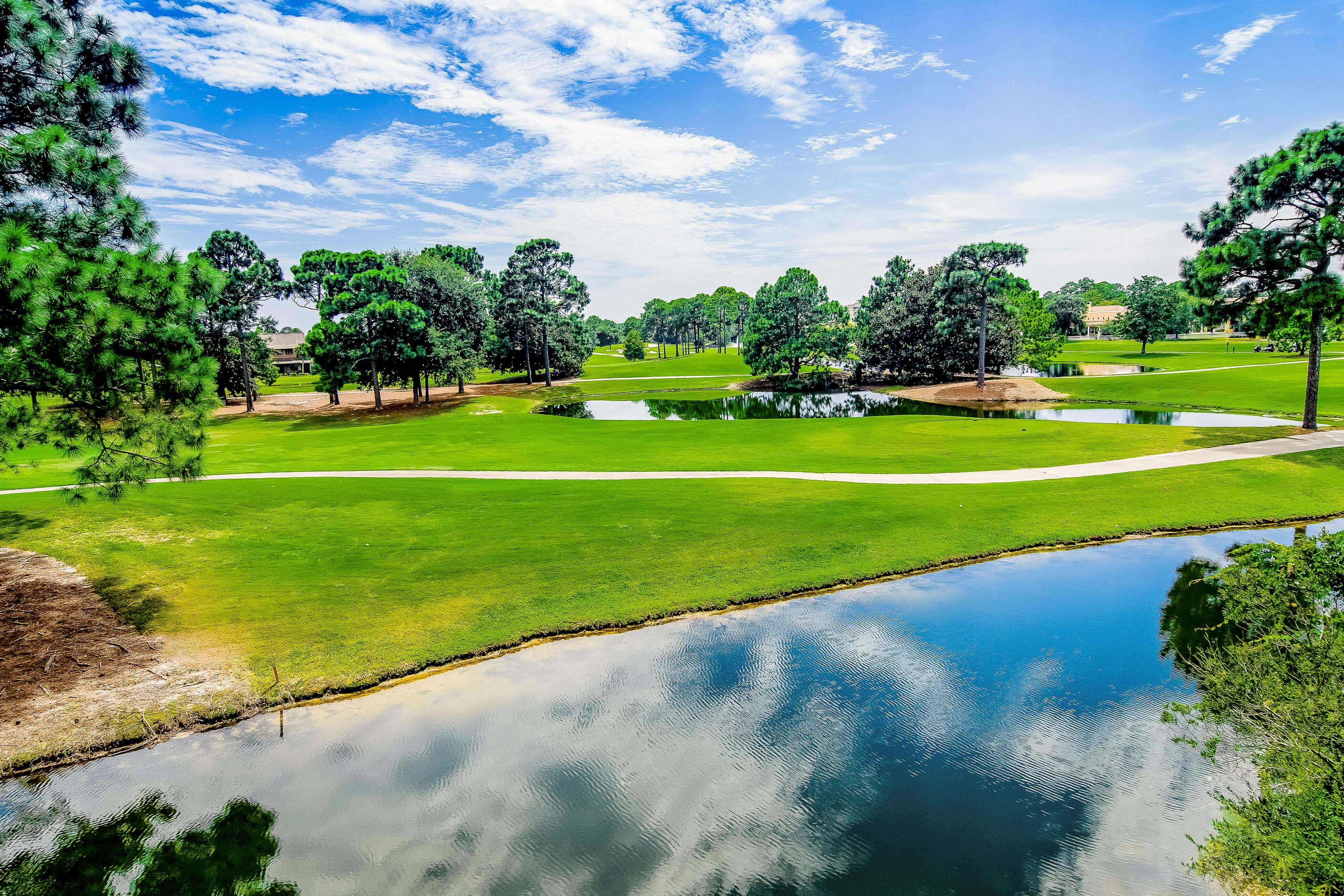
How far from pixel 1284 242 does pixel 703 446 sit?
21.8 m

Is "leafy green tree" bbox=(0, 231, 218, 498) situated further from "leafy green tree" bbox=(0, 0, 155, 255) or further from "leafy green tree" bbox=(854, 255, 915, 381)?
"leafy green tree" bbox=(854, 255, 915, 381)

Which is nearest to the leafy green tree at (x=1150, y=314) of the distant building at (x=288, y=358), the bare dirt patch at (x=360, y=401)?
the bare dirt patch at (x=360, y=401)

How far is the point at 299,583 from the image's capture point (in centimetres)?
1298

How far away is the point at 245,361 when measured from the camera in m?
52.1

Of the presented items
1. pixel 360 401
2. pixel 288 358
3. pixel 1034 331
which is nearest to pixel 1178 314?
pixel 1034 331

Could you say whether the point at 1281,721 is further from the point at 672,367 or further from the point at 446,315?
the point at 672,367

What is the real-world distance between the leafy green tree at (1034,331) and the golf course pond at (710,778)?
5910 cm

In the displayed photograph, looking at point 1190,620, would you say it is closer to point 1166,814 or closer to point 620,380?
point 1166,814

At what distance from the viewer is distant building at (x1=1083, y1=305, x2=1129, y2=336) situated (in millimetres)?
139500

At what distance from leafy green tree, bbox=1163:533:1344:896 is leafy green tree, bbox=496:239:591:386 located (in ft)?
194

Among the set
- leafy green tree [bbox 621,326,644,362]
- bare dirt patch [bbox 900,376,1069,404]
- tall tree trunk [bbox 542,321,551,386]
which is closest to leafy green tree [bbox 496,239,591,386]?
tall tree trunk [bbox 542,321,551,386]

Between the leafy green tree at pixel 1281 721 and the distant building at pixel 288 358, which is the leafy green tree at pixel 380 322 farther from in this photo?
the distant building at pixel 288 358

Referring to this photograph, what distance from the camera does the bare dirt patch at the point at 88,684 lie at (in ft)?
27.9

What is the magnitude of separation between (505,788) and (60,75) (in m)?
11.5
